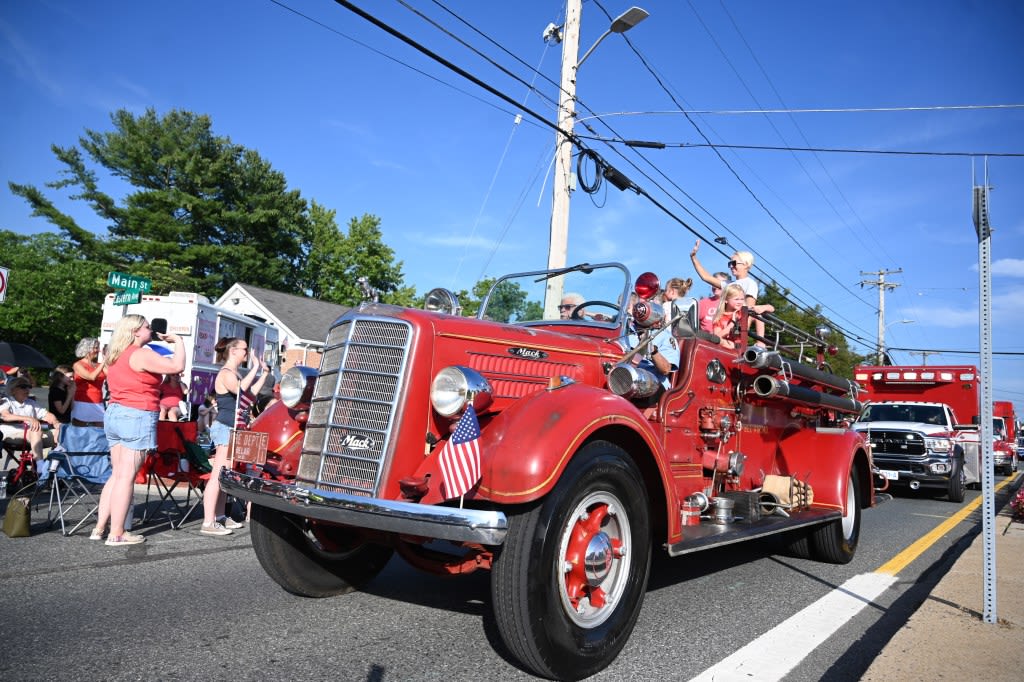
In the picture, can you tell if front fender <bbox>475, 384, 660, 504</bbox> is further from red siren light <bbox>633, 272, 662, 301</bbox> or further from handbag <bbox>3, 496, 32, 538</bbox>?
handbag <bbox>3, 496, 32, 538</bbox>

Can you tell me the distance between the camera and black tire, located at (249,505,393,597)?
4.00m

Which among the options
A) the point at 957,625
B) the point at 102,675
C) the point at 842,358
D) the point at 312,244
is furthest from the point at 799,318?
the point at 102,675

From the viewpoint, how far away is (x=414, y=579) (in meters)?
4.93

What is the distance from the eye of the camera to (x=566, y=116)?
1216 centimetres

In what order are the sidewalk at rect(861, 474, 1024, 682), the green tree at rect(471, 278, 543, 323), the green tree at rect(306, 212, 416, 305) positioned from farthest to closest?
1. the green tree at rect(306, 212, 416, 305)
2. the green tree at rect(471, 278, 543, 323)
3. the sidewalk at rect(861, 474, 1024, 682)

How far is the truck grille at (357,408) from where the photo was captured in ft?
11.2

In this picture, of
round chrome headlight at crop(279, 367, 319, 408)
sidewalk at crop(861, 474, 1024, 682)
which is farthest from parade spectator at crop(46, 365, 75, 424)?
sidewalk at crop(861, 474, 1024, 682)

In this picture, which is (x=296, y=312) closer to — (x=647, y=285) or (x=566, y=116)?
(x=566, y=116)

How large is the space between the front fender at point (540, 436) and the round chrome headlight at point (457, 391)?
16 cm

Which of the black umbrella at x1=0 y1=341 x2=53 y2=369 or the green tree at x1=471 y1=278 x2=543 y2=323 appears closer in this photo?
the green tree at x1=471 y1=278 x2=543 y2=323

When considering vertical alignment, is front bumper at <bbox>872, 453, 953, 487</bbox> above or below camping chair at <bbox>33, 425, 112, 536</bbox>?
above

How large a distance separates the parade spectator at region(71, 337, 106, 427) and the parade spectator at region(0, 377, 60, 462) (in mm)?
272

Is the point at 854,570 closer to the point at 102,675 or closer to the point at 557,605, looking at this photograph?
the point at 557,605

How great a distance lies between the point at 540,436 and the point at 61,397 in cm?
711
